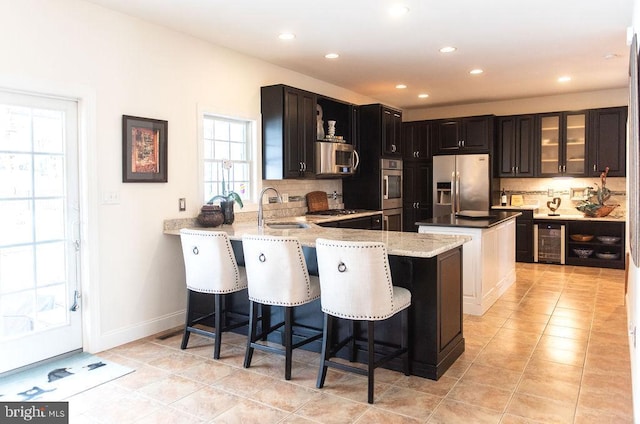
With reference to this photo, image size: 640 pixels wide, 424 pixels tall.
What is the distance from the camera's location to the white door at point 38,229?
3.19 m

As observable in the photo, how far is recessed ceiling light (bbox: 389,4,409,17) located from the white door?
2.58 m

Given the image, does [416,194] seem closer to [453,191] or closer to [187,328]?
[453,191]

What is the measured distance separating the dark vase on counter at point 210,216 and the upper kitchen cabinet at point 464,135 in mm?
4901

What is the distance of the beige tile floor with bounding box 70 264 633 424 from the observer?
2641mm

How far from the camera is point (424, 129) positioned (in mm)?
8297

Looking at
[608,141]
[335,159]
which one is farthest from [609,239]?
[335,159]

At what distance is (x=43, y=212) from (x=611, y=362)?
4.22 m

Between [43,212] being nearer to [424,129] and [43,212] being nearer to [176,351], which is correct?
[176,351]

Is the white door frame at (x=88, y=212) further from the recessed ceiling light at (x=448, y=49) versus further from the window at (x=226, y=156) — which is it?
the recessed ceiling light at (x=448, y=49)

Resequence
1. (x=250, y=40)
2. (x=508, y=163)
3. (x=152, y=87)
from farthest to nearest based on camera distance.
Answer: (x=508, y=163), (x=250, y=40), (x=152, y=87)

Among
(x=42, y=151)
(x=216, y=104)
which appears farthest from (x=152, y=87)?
(x=42, y=151)

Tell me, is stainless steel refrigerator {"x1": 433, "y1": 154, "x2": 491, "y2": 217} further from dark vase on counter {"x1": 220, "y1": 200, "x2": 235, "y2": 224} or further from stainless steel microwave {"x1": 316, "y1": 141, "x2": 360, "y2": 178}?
dark vase on counter {"x1": 220, "y1": 200, "x2": 235, "y2": 224}

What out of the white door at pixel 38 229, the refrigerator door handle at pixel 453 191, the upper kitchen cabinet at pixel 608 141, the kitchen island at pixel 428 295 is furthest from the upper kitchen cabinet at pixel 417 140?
the white door at pixel 38 229

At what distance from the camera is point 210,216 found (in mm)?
4363
